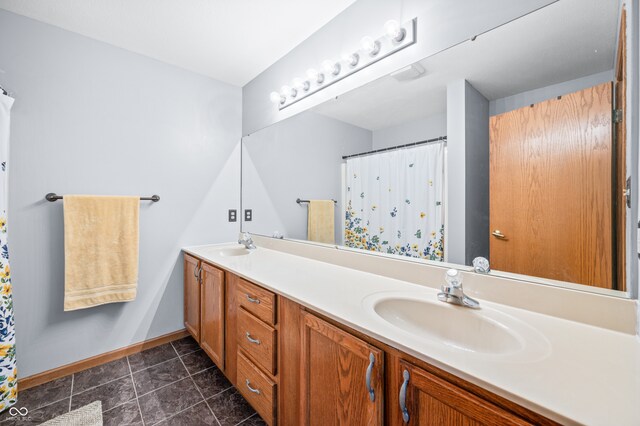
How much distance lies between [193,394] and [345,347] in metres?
1.25

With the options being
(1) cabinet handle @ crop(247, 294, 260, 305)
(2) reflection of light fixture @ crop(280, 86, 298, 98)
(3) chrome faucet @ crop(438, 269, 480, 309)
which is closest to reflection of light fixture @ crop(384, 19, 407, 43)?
(2) reflection of light fixture @ crop(280, 86, 298, 98)

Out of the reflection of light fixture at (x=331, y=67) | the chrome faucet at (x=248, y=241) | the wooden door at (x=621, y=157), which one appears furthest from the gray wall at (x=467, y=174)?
the chrome faucet at (x=248, y=241)

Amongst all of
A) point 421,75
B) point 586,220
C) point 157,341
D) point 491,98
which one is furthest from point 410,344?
point 157,341

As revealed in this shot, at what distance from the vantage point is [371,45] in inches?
53.7

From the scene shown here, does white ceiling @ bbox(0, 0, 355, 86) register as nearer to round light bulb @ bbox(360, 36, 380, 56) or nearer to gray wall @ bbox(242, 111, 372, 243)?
round light bulb @ bbox(360, 36, 380, 56)

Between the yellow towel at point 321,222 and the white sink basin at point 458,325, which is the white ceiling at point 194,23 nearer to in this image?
the yellow towel at point 321,222

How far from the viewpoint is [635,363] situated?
0.61m

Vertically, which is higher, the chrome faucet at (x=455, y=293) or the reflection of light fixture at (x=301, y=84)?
the reflection of light fixture at (x=301, y=84)

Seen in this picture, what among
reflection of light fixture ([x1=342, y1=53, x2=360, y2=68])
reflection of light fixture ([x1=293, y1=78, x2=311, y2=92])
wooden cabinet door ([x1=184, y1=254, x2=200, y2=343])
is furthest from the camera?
wooden cabinet door ([x1=184, y1=254, x2=200, y2=343])

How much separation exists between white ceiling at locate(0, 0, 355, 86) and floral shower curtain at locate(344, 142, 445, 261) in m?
0.95

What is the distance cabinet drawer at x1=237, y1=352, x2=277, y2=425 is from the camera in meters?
1.18

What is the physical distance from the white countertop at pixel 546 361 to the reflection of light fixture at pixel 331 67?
1.28 meters

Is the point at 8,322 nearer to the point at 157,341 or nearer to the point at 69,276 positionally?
the point at 69,276

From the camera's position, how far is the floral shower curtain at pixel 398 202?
121cm
